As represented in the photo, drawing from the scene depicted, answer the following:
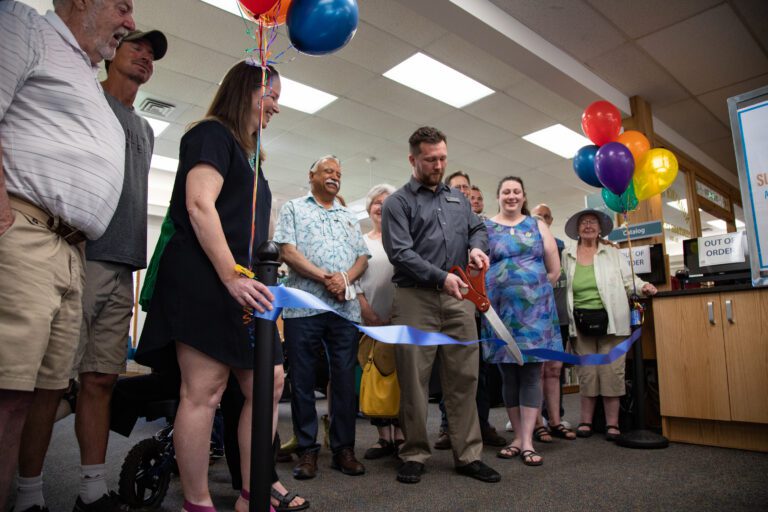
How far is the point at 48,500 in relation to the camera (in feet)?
5.53

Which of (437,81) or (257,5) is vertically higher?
(437,81)

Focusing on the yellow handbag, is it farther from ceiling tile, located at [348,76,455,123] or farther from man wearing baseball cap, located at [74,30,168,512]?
ceiling tile, located at [348,76,455,123]

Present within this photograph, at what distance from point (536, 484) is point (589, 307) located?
136cm

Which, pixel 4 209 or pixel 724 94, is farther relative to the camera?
pixel 724 94

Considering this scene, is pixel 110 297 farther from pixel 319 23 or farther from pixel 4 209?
pixel 319 23

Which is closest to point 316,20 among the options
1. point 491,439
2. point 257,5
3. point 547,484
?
point 257,5

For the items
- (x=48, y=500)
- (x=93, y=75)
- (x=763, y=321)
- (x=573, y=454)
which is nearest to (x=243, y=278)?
(x=93, y=75)

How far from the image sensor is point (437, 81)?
4.77m

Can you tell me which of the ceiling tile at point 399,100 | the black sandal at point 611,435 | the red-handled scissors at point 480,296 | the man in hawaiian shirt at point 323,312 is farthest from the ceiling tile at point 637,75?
the red-handled scissors at point 480,296

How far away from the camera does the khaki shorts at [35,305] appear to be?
94 cm

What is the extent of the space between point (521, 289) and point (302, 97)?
351 centimetres

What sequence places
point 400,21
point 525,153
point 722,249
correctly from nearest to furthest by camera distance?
point 722,249 < point 400,21 < point 525,153

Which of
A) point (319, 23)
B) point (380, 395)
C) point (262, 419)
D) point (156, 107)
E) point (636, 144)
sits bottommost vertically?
point (380, 395)

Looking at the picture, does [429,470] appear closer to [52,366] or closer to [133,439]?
[52,366]
